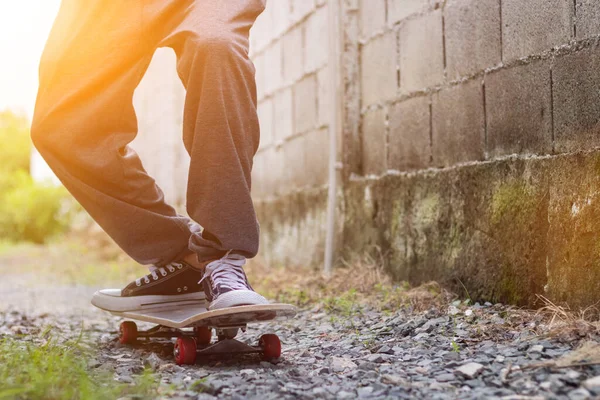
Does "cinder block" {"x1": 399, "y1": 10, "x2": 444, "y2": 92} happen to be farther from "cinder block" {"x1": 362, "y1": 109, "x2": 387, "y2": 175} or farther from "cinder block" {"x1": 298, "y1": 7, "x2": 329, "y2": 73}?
"cinder block" {"x1": 298, "y1": 7, "x2": 329, "y2": 73}

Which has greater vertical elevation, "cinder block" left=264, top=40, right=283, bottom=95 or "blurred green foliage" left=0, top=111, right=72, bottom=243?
"cinder block" left=264, top=40, right=283, bottom=95

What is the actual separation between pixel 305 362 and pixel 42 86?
1.08m

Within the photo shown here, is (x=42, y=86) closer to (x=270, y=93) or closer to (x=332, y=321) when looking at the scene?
(x=332, y=321)

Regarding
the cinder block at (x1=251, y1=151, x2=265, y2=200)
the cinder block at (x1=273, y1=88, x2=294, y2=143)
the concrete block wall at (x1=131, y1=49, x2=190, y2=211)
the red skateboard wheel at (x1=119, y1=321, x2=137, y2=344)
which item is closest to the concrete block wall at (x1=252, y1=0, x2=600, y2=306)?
the cinder block at (x1=273, y1=88, x2=294, y2=143)

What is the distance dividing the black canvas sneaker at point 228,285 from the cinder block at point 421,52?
3.95 feet

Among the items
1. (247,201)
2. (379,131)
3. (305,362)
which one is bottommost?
(305,362)

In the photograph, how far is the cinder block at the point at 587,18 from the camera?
1884 mm

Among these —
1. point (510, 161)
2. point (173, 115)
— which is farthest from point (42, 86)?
point (173, 115)

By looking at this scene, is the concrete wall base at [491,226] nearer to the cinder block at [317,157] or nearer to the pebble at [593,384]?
the cinder block at [317,157]

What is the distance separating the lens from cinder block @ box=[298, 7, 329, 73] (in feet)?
12.0

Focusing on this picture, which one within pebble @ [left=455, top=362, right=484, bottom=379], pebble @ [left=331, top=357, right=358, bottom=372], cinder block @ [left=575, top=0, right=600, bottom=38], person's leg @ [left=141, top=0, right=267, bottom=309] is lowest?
pebble @ [left=331, top=357, right=358, bottom=372]

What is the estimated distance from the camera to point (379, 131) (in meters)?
3.17

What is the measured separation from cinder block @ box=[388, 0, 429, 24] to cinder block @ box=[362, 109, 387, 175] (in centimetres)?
39

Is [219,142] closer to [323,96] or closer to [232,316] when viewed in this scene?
[232,316]
